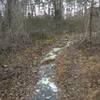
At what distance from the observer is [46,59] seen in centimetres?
1273

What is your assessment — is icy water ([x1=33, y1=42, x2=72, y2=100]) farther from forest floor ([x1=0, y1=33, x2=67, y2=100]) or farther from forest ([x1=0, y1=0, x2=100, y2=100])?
forest floor ([x1=0, y1=33, x2=67, y2=100])

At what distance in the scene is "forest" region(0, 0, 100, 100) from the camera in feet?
31.3

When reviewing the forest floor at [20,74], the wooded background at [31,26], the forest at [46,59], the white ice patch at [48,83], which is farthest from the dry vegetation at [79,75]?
the wooded background at [31,26]

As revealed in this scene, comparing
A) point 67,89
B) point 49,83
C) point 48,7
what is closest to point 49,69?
point 49,83

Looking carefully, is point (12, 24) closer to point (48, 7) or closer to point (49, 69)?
point (49, 69)

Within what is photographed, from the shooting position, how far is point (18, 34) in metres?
14.6

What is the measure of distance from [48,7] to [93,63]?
14.7 meters

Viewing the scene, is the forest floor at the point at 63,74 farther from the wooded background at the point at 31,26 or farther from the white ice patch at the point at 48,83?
the wooded background at the point at 31,26

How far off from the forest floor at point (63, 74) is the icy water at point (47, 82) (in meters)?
0.21

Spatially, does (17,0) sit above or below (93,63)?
above

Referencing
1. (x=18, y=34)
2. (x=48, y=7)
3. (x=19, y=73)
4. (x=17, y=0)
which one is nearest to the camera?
(x=19, y=73)

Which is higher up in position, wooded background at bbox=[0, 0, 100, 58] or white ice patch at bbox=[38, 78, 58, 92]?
wooded background at bbox=[0, 0, 100, 58]

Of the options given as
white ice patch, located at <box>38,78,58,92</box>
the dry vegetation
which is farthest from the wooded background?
white ice patch, located at <box>38,78,58,92</box>

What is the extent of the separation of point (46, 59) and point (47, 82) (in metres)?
2.61
